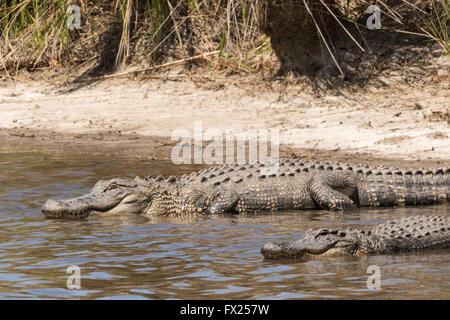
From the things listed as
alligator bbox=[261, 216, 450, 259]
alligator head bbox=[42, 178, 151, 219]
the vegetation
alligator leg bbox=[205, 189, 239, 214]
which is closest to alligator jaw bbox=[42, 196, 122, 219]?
alligator head bbox=[42, 178, 151, 219]

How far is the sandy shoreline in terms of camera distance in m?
8.98

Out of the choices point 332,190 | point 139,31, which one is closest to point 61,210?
point 332,190

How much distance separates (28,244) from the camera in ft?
18.9

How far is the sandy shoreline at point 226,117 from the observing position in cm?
898

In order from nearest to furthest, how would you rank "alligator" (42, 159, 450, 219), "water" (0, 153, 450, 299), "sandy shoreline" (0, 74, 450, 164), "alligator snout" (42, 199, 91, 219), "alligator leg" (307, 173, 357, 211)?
1. "water" (0, 153, 450, 299)
2. "alligator snout" (42, 199, 91, 219)
3. "alligator leg" (307, 173, 357, 211)
4. "alligator" (42, 159, 450, 219)
5. "sandy shoreline" (0, 74, 450, 164)

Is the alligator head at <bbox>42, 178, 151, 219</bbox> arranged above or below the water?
above

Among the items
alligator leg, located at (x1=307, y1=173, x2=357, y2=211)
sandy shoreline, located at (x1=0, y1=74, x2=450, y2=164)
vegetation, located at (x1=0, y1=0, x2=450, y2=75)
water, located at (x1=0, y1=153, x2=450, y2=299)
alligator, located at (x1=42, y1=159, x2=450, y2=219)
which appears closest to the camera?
water, located at (x1=0, y1=153, x2=450, y2=299)

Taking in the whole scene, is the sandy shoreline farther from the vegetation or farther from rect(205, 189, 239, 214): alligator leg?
rect(205, 189, 239, 214): alligator leg

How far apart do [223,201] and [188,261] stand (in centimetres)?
203

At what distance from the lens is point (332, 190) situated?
7.16 m

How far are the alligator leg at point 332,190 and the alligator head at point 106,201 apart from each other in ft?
5.15

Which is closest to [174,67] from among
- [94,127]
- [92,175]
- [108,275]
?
[94,127]

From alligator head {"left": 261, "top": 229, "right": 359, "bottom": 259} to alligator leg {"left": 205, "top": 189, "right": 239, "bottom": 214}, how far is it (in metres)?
1.94

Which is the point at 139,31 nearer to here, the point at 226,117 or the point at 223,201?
the point at 226,117
